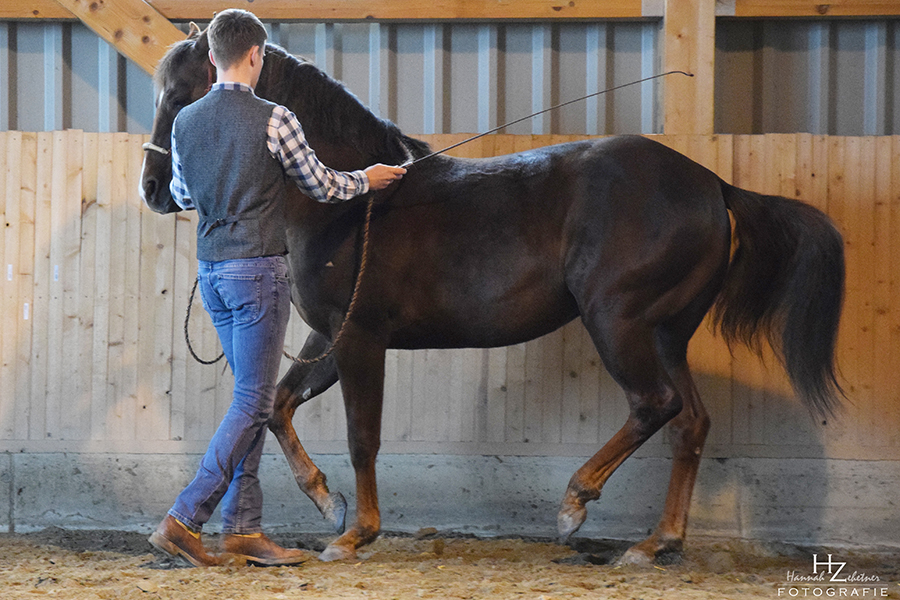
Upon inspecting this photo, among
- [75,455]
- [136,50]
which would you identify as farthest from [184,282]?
[136,50]

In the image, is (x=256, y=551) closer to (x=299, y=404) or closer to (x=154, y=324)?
(x=299, y=404)

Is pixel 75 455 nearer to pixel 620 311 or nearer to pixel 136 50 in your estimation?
pixel 136 50

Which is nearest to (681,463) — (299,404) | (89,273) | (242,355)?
(299,404)

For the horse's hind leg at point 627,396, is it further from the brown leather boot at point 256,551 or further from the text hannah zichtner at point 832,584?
the brown leather boot at point 256,551

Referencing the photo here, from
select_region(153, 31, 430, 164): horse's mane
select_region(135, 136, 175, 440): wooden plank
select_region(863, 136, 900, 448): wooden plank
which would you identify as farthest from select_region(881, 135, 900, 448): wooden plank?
select_region(135, 136, 175, 440): wooden plank

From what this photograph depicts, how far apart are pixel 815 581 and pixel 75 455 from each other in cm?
356

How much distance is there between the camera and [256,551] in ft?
9.40

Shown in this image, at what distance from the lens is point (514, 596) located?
2.42m

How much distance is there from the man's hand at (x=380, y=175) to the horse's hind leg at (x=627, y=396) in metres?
0.97

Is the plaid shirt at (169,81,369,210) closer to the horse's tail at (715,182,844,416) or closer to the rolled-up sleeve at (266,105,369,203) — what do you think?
the rolled-up sleeve at (266,105,369,203)

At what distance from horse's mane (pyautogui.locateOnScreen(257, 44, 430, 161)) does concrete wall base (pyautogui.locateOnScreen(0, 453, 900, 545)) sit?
1680 millimetres

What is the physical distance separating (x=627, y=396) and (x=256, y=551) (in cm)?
154

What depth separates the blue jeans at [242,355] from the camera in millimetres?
2582

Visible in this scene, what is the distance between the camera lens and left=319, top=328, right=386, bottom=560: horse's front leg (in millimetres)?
3109
